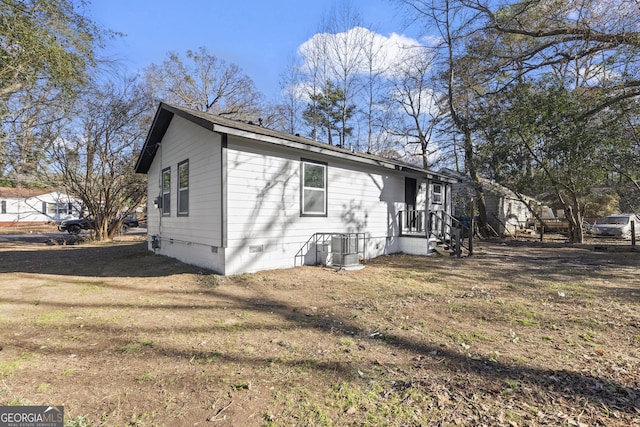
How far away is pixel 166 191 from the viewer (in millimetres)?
10062

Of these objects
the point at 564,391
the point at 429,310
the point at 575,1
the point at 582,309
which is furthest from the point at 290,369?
the point at 575,1

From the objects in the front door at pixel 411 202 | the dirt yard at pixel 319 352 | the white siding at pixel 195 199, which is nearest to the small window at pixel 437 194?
the front door at pixel 411 202

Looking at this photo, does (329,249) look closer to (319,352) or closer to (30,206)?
(319,352)

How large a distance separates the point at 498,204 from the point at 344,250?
66.7ft

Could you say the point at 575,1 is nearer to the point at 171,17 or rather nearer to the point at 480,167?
the point at 480,167

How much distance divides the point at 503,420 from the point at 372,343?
1.52 metres

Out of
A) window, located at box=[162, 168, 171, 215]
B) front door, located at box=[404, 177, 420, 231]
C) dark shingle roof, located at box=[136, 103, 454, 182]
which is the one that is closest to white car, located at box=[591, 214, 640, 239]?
dark shingle roof, located at box=[136, 103, 454, 182]

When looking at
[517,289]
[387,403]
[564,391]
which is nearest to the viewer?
[387,403]

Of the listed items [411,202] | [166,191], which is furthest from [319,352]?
[411,202]

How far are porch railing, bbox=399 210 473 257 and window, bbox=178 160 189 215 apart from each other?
7.14 metres

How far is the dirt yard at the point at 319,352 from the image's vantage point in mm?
2416

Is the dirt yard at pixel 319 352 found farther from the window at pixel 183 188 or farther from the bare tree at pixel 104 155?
the bare tree at pixel 104 155

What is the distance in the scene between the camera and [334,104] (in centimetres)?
2594

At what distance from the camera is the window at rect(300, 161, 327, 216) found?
8305mm
